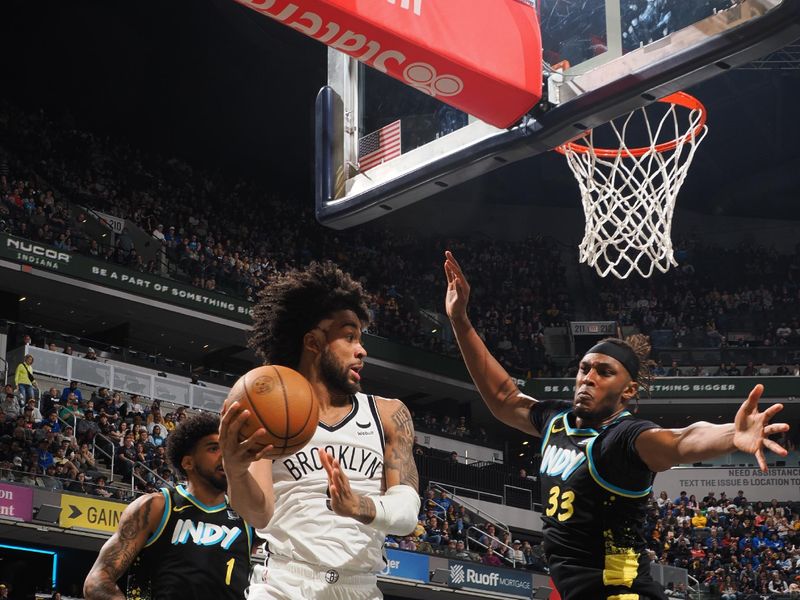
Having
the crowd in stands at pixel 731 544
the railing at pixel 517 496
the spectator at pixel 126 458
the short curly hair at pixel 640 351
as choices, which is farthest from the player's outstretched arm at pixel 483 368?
the railing at pixel 517 496

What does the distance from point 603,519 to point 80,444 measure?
44.8 feet

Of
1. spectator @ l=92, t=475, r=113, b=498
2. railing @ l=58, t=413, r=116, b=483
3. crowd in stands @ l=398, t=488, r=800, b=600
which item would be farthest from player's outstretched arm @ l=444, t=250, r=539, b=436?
crowd in stands @ l=398, t=488, r=800, b=600

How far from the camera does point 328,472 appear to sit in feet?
12.2

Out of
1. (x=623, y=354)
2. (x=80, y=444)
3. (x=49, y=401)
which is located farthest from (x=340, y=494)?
(x=49, y=401)

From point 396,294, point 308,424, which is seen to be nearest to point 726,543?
point 396,294

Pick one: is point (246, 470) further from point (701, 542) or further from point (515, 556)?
point (701, 542)

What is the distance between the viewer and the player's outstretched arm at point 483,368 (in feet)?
17.8

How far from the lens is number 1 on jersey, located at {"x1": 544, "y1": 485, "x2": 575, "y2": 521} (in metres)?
4.64

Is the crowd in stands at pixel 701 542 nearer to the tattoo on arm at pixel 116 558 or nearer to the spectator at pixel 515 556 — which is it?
the spectator at pixel 515 556

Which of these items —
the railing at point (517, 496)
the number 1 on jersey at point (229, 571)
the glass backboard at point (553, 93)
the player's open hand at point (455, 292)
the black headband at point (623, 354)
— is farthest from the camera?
the railing at point (517, 496)

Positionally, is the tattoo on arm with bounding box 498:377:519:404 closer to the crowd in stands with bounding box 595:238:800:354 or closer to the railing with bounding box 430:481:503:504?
the railing with bounding box 430:481:503:504

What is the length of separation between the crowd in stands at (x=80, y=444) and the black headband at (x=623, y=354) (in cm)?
1060

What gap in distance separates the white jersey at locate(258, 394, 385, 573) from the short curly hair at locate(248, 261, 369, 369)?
1.49 ft

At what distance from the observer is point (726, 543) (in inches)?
952
